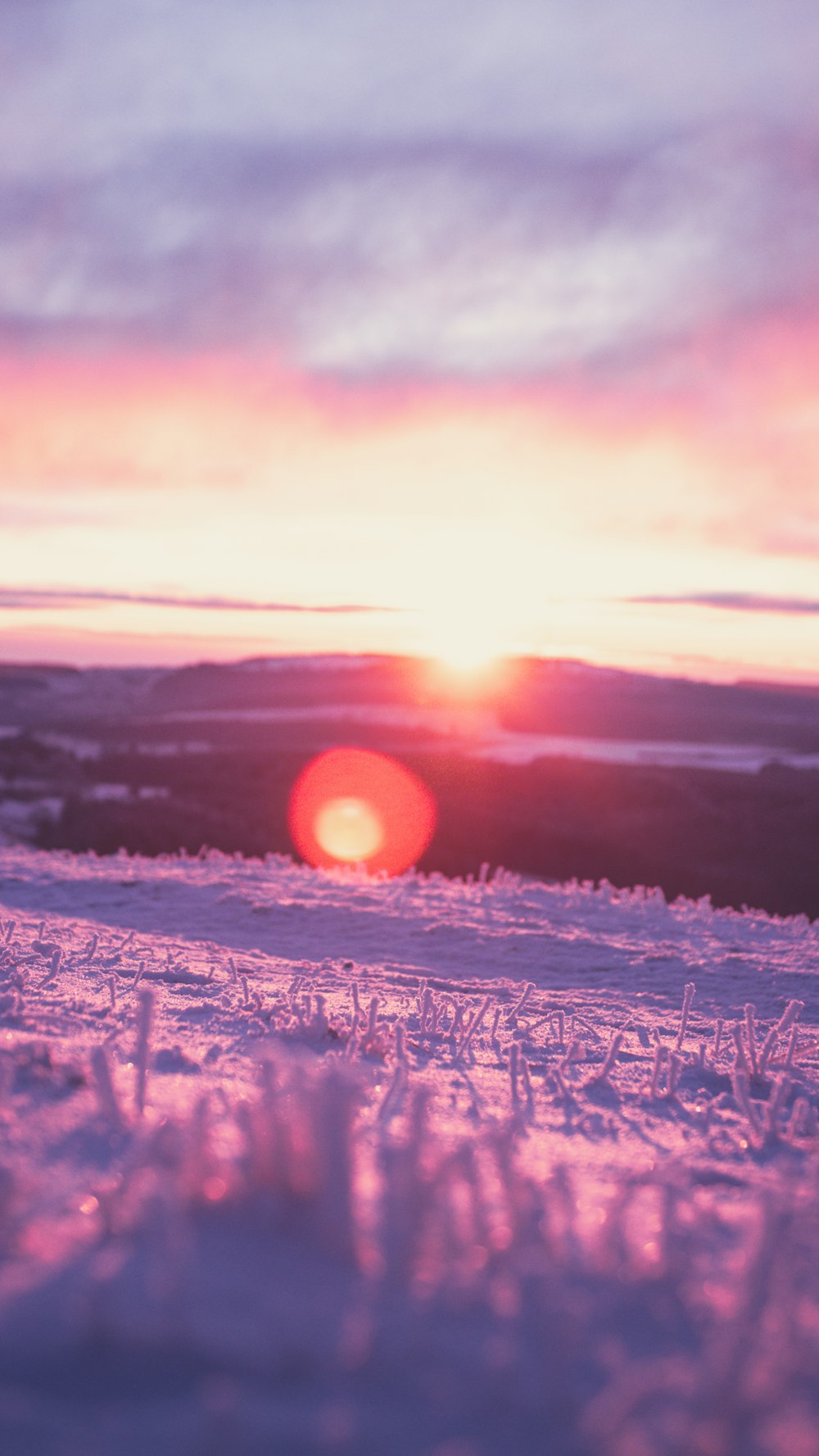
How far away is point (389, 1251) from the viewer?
168 centimetres

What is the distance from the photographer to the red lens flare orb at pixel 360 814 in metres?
17.0

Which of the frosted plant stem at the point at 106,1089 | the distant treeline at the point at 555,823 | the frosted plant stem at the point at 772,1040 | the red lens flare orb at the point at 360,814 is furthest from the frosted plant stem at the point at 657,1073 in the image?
the distant treeline at the point at 555,823

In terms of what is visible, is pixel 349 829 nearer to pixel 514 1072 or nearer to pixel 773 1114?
pixel 514 1072

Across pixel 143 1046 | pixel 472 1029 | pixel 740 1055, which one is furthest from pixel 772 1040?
pixel 143 1046

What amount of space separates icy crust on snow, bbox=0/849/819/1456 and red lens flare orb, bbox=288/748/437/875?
33.4 feet

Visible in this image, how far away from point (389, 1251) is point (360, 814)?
20.4 m

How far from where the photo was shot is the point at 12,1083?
243 cm

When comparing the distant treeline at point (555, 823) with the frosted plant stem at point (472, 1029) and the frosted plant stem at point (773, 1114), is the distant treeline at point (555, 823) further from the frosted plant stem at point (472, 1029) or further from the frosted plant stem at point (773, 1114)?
the frosted plant stem at point (773, 1114)

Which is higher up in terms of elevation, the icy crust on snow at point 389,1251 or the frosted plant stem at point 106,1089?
the frosted plant stem at point 106,1089

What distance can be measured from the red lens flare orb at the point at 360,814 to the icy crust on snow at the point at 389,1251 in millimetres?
10193

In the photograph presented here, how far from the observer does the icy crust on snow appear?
1.34m

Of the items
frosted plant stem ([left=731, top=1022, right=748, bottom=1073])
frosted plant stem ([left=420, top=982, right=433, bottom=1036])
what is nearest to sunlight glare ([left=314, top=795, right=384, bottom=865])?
frosted plant stem ([left=420, top=982, right=433, bottom=1036])

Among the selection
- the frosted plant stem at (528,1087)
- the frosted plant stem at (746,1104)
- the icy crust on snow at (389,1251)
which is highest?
the icy crust on snow at (389,1251)

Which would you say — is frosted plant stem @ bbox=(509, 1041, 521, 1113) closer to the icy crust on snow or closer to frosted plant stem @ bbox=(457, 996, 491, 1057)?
the icy crust on snow
